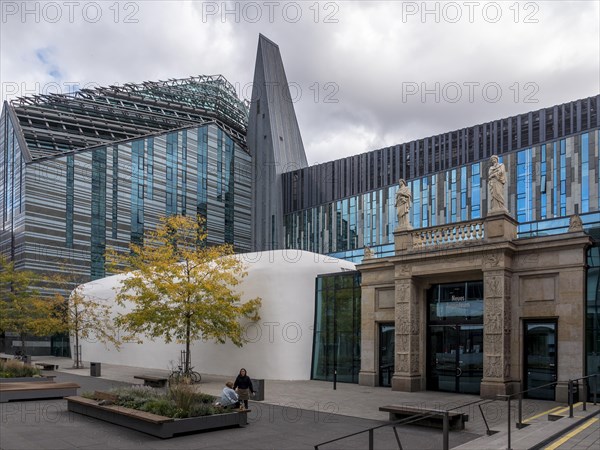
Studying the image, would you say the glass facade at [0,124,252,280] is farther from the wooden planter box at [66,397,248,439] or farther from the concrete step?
the concrete step

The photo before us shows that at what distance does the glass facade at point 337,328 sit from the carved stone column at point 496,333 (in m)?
7.13

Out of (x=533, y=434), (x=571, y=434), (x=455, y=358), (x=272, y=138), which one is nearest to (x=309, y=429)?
(x=533, y=434)

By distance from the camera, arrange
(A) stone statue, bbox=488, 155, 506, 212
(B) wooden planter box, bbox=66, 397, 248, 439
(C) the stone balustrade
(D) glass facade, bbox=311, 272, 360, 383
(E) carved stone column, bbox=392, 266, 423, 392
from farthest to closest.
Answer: (D) glass facade, bbox=311, 272, 360, 383 < (E) carved stone column, bbox=392, 266, 423, 392 < (C) the stone balustrade < (A) stone statue, bbox=488, 155, 506, 212 < (B) wooden planter box, bbox=66, 397, 248, 439

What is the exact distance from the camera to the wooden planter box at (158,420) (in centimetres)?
1319

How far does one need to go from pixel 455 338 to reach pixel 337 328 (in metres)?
6.34

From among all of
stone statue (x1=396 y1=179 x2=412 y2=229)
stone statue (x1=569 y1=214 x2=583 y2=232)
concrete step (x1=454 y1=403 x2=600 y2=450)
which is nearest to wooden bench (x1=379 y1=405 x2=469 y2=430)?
concrete step (x1=454 y1=403 x2=600 y2=450)

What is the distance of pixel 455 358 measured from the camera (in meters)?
22.2

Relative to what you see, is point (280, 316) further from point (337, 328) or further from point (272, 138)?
point (272, 138)

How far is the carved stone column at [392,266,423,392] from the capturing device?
22.1m

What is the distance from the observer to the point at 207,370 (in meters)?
30.9

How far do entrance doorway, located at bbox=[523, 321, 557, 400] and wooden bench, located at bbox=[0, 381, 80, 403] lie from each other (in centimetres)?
1576

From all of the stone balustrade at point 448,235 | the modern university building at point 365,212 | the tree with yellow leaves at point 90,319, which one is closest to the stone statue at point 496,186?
the modern university building at point 365,212

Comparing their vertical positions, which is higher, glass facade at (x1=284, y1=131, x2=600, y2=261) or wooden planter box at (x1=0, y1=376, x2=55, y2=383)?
glass facade at (x1=284, y1=131, x2=600, y2=261)

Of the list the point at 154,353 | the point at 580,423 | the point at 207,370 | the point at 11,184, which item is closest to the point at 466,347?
the point at 580,423
